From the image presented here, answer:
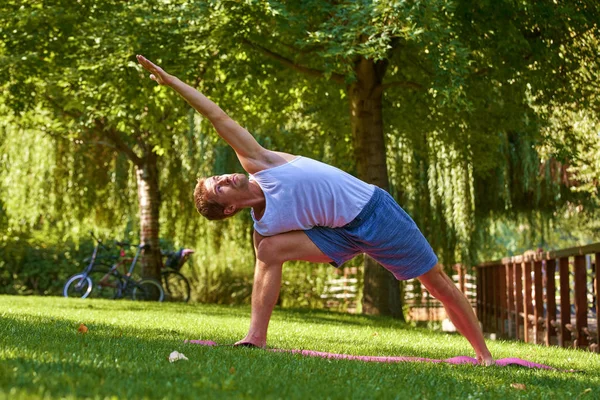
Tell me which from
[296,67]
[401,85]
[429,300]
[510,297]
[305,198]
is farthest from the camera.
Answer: [429,300]

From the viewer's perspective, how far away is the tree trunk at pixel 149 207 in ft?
66.8

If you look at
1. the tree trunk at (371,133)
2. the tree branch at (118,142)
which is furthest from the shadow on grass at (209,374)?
the tree branch at (118,142)

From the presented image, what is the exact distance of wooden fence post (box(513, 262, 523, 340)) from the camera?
59.1ft

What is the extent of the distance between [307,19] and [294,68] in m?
2.04

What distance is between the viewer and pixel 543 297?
15969 millimetres

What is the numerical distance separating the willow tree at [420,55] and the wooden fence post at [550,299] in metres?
2.71

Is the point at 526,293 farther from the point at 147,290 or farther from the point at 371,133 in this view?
the point at 147,290

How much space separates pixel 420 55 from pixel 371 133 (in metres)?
1.57

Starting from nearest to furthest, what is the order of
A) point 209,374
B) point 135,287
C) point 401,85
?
point 209,374
point 401,85
point 135,287

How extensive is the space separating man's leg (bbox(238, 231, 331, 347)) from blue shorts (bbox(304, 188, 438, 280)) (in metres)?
0.08

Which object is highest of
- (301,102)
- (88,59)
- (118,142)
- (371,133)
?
(301,102)

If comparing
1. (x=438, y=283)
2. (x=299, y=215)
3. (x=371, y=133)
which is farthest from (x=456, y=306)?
(x=371, y=133)

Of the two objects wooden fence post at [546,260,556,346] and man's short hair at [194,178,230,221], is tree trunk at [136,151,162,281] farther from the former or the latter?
man's short hair at [194,178,230,221]

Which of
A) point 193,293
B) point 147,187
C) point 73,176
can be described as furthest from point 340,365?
point 193,293
